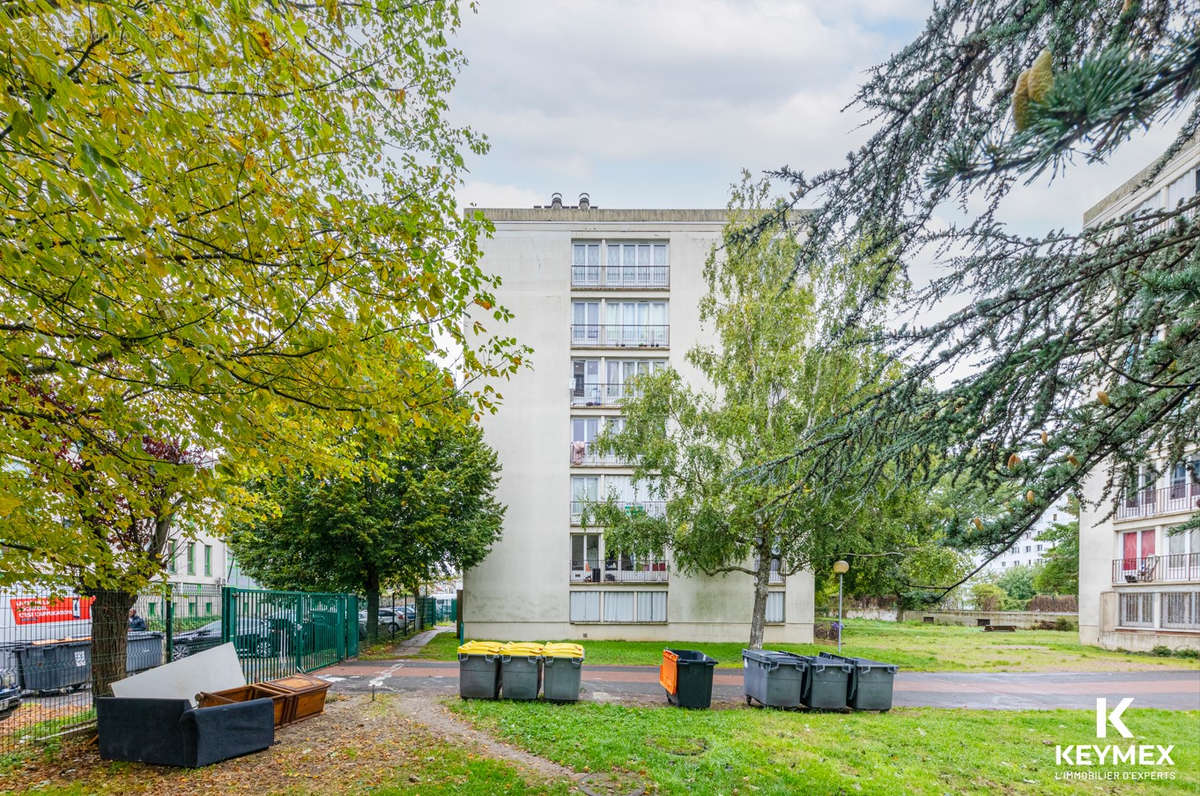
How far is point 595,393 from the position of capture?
2745cm

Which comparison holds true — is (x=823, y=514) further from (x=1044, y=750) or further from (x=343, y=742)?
(x=343, y=742)

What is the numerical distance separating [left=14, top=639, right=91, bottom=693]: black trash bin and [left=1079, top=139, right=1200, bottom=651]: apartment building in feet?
94.1

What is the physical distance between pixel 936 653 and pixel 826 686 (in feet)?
44.6

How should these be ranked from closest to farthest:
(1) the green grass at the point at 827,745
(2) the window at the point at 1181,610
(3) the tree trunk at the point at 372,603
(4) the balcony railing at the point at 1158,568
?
(1) the green grass at the point at 827,745, (3) the tree trunk at the point at 372,603, (2) the window at the point at 1181,610, (4) the balcony railing at the point at 1158,568

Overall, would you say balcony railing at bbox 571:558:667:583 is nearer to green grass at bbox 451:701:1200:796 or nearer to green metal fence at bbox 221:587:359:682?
green metal fence at bbox 221:587:359:682

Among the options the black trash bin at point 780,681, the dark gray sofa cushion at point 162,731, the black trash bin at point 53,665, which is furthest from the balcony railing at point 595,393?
the dark gray sofa cushion at point 162,731

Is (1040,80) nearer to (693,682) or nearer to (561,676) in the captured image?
(693,682)

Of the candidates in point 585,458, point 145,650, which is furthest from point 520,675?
point 585,458

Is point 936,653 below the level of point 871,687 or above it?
below

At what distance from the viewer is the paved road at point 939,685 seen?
45.9 feet

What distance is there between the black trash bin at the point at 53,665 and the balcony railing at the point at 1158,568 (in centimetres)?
3207

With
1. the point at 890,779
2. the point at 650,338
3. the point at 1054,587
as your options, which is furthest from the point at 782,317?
the point at 1054,587

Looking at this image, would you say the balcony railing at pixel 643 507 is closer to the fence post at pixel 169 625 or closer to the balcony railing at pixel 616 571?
the balcony railing at pixel 616 571

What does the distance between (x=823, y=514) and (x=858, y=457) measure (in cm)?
1306
